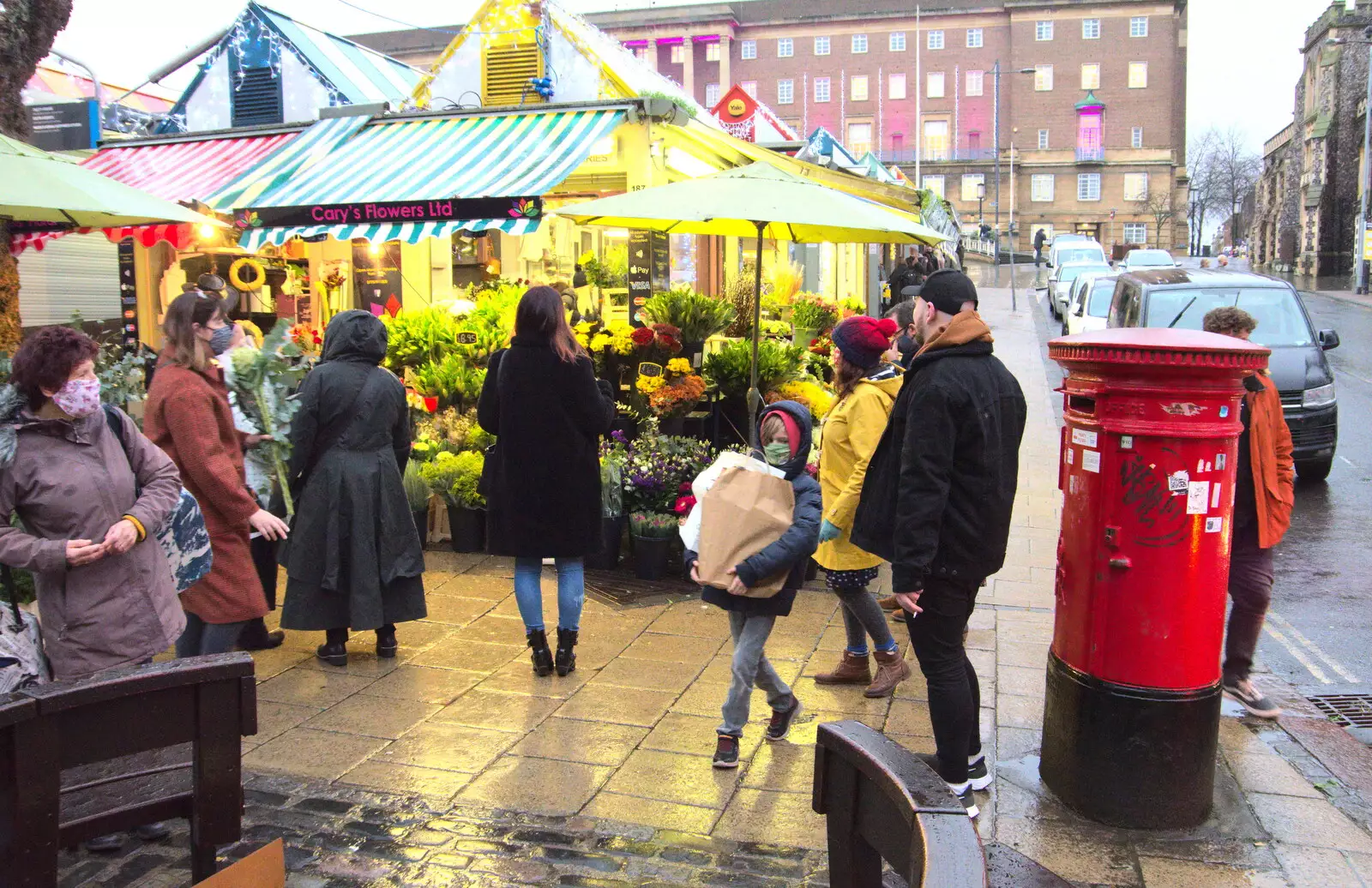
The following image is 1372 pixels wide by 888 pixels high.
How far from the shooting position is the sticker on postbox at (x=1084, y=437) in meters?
3.91

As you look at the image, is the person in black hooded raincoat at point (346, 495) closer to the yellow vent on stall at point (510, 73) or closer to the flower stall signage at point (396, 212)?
the flower stall signage at point (396, 212)

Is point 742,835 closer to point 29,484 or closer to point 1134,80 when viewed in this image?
point 29,484

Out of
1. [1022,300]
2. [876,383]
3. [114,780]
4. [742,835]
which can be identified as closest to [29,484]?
[114,780]

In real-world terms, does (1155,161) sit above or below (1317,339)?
above

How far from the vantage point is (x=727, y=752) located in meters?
4.36

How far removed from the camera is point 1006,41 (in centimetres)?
7181

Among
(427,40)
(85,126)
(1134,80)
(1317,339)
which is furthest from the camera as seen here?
(427,40)

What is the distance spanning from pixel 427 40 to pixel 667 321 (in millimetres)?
76929

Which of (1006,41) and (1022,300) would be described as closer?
(1022,300)

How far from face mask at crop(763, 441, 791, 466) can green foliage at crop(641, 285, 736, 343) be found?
3.82 m

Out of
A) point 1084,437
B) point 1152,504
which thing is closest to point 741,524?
point 1084,437

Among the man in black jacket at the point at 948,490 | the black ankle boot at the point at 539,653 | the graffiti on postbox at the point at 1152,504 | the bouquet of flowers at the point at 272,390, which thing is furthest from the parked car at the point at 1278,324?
the bouquet of flowers at the point at 272,390

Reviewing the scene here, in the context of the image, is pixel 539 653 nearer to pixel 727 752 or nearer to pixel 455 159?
pixel 727 752

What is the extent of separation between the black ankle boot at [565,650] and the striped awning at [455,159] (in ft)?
14.6
